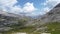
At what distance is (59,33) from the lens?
523 ft

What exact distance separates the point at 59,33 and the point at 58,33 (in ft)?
3.63

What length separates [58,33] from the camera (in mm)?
160000
